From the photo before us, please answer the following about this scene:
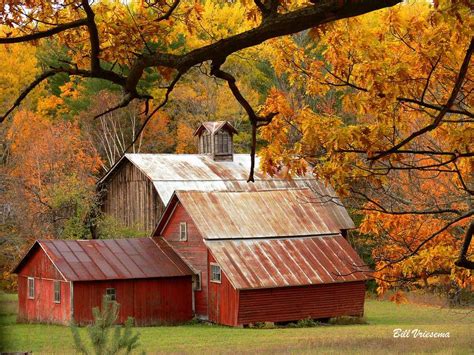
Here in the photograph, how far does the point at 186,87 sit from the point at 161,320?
27633mm

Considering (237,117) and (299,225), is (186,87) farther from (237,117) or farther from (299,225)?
(299,225)

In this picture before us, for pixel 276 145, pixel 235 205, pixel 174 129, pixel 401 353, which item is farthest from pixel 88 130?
pixel 276 145

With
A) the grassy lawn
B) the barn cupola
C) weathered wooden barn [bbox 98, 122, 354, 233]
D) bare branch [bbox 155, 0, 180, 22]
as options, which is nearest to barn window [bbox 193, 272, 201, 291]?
the grassy lawn

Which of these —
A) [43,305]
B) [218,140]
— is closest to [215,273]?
[43,305]

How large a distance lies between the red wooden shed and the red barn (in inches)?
39.3

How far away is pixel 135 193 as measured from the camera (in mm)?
→ 48875

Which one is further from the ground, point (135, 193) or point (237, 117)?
point (237, 117)

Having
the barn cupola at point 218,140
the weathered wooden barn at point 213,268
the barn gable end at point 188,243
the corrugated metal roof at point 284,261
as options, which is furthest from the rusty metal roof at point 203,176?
the corrugated metal roof at point 284,261

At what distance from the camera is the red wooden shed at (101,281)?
38.0m

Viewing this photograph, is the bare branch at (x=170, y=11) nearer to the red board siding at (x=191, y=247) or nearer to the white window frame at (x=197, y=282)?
the red board siding at (x=191, y=247)

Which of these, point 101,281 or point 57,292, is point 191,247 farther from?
point 57,292

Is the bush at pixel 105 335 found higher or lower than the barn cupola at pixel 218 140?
lower

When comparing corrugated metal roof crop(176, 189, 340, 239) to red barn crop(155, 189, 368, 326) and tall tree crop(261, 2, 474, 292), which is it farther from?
tall tree crop(261, 2, 474, 292)

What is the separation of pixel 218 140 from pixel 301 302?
1391cm
